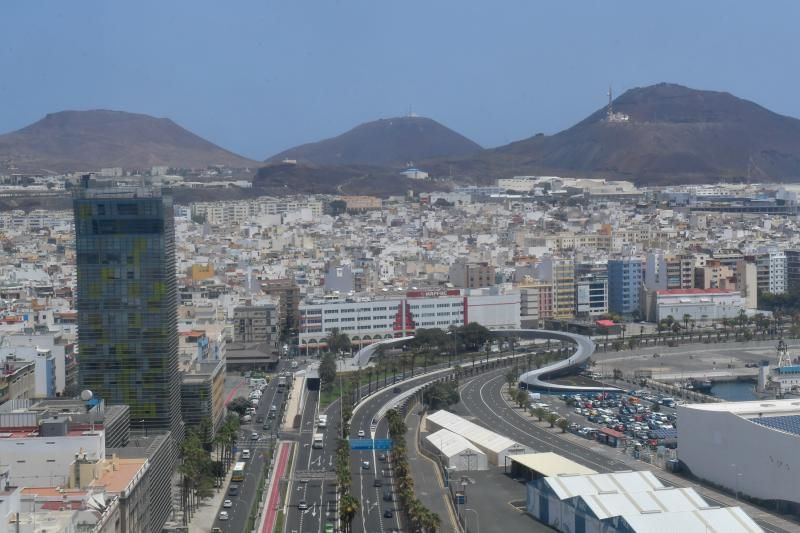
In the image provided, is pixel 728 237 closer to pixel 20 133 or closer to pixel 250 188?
pixel 250 188

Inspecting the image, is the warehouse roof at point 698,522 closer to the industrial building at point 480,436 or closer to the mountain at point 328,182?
the industrial building at point 480,436

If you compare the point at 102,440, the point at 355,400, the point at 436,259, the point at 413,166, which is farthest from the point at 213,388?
the point at 413,166

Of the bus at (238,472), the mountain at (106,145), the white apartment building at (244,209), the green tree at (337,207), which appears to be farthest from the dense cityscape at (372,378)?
the mountain at (106,145)

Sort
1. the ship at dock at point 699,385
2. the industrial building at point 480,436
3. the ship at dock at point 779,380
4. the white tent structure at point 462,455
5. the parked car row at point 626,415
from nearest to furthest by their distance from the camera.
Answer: the white tent structure at point 462,455
the industrial building at point 480,436
the parked car row at point 626,415
the ship at dock at point 779,380
the ship at dock at point 699,385

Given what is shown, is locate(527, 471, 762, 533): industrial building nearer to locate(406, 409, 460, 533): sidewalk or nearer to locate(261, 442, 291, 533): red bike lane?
locate(406, 409, 460, 533): sidewalk

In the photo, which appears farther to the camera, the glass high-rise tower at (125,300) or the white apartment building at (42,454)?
the glass high-rise tower at (125,300)

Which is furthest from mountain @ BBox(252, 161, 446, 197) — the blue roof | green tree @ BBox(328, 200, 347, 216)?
the blue roof
